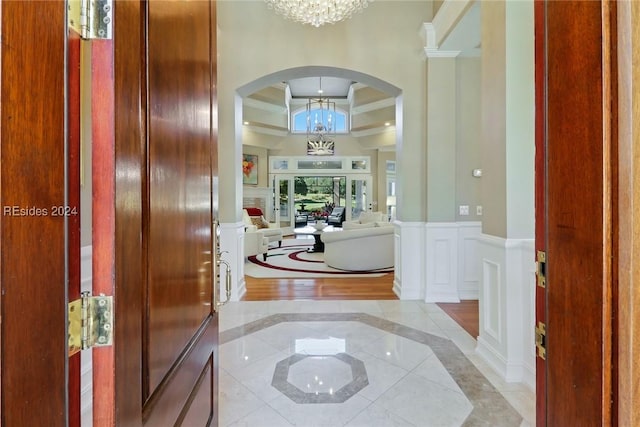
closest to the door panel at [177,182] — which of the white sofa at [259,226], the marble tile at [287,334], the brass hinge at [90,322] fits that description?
the brass hinge at [90,322]

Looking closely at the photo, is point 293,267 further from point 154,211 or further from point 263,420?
point 154,211

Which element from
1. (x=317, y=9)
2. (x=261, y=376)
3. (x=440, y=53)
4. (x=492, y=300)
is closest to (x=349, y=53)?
(x=317, y=9)

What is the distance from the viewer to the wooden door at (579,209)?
1.82 ft

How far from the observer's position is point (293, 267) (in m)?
6.13

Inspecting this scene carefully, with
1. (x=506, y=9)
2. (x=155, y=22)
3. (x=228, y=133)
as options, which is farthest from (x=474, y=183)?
(x=155, y=22)

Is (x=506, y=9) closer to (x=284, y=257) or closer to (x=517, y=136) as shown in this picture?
(x=517, y=136)

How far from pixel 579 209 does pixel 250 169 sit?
10.3 m

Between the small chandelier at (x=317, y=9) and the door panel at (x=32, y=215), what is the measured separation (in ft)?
10.3

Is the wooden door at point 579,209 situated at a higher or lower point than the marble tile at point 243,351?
higher

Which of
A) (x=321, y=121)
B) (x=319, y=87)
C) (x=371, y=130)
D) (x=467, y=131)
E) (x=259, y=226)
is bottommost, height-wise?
(x=259, y=226)

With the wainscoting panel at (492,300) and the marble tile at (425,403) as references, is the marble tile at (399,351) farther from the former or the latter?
the wainscoting panel at (492,300)

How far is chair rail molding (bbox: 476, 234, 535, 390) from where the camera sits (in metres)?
2.21

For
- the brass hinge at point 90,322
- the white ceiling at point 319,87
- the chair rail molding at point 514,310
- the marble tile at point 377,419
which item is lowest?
the marble tile at point 377,419

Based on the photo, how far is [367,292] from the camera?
448 centimetres
